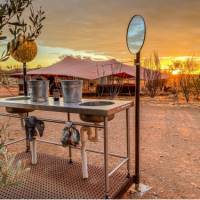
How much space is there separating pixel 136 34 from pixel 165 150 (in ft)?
7.09

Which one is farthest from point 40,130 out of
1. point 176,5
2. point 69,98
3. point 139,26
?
point 176,5

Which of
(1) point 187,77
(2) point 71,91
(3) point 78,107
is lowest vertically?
(3) point 78,107

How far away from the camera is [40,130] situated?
279 cm

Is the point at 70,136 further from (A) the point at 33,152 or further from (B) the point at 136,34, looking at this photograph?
(B) the point at 136,34

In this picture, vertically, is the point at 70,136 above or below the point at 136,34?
below

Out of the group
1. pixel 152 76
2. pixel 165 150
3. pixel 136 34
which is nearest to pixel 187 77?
pixel 152 76

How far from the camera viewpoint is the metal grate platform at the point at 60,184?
7.73 ft

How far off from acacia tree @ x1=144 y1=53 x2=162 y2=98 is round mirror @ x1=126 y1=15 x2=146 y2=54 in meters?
10.2

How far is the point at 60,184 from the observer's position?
2572 millimetres

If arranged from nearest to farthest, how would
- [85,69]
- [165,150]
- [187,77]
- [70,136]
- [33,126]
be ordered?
[70,136], [33,126], [165,150], [187,77], [85,69]

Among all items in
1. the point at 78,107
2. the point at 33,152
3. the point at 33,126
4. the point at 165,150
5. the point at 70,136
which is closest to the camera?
the point at 78,107

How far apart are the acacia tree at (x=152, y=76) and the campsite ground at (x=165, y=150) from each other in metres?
5.88

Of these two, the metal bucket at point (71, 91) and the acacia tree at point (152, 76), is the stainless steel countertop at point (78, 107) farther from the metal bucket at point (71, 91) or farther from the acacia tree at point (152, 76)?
the acacia tree at point (152, 76)

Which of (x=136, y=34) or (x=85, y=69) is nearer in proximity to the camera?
(x=136, y=34)
